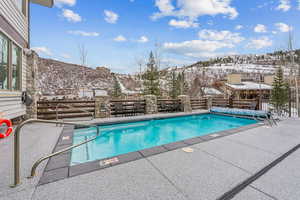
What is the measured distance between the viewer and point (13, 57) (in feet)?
15.7

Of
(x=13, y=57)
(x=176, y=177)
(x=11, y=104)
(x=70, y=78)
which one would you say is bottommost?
(x=176, y=177)

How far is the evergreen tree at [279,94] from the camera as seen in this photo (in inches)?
471

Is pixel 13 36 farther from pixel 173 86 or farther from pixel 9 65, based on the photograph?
pixel 173 86

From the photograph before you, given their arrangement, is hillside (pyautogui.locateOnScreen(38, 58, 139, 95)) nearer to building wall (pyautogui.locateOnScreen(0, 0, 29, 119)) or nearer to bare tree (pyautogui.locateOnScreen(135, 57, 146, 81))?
bare tree (pyautogui.locateOnScreen(135, 57, 146, 81))

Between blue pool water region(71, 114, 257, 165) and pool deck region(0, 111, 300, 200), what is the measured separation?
46.0 inches

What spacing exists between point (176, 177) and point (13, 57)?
6248mm

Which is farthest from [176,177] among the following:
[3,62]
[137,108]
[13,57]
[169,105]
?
[169,105]

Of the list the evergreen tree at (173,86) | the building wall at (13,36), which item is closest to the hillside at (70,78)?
the evergreen tree at (173,86)

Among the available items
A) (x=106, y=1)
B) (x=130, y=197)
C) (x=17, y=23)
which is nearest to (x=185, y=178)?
(x=130, y=197)

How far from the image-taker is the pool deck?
5.93 feet

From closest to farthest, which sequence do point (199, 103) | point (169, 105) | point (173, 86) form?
point (169, 105), point (199, 103), point (173, 86)

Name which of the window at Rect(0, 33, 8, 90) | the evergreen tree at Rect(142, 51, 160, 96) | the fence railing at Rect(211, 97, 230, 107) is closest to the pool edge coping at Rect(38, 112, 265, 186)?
the window at Rect(0, 33, 8, 90)

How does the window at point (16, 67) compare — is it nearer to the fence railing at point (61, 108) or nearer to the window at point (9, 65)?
the window at point (9, 65)

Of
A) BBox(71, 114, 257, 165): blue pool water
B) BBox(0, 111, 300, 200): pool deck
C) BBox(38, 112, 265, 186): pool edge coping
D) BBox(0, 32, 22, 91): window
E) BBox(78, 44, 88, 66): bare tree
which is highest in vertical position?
BBox(78, 44, 88, 66): bare tree
